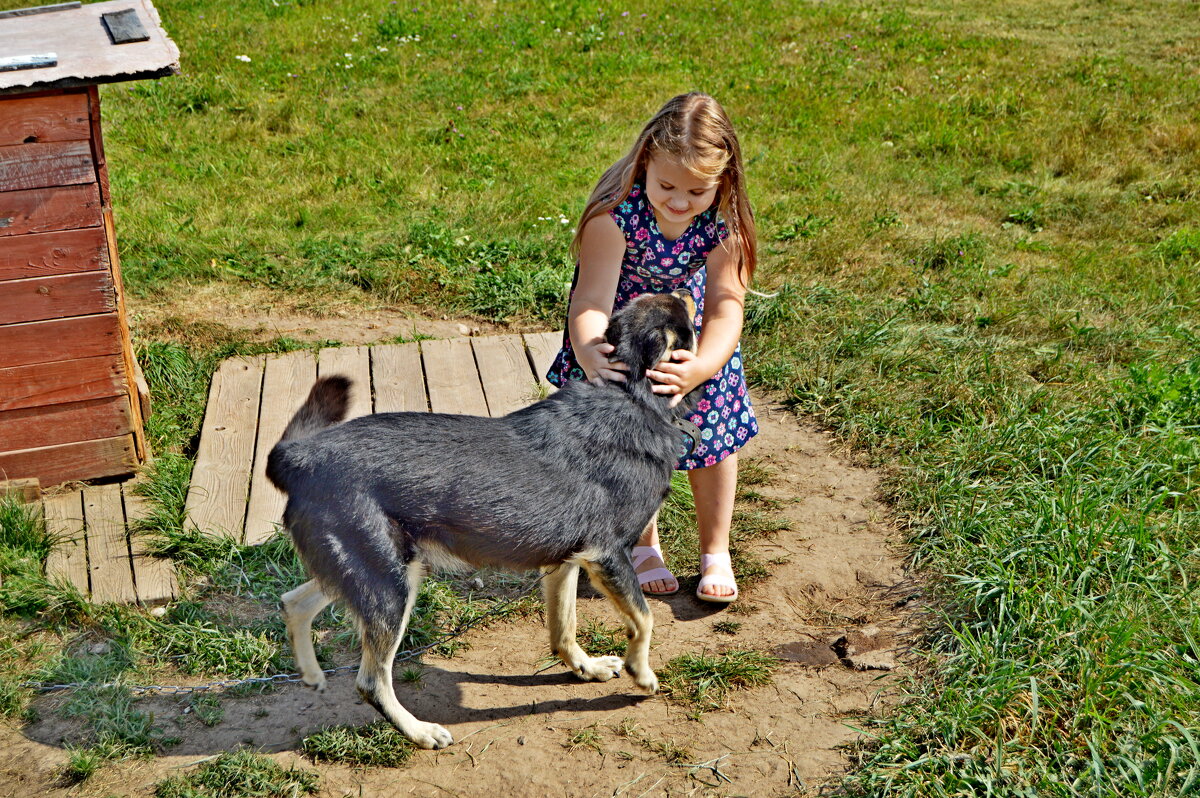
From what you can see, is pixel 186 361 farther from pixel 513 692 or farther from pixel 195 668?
pixel 513 692

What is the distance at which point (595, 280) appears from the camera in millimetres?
3770

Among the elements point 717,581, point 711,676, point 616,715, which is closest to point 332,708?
point 616,715

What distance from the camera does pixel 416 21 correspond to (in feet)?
35.6

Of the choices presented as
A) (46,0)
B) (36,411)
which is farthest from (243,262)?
(46,0)

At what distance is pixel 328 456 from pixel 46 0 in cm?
1098

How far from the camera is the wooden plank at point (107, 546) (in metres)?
3.81

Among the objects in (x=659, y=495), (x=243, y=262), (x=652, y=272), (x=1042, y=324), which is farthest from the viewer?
(x=243, y=262)

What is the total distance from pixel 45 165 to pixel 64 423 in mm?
1108

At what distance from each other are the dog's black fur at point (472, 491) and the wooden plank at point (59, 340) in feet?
5.40

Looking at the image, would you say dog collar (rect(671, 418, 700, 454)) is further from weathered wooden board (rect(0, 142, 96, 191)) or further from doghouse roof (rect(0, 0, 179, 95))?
weathered wooden board (rect(0, 142, 96, 191))

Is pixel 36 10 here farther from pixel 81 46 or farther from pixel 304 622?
pixel 304 622

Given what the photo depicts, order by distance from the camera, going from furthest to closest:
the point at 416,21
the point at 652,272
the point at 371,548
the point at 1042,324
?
the point at 416,21 → the point at 1042,324 → the point at 652,272 → the point at 371,548

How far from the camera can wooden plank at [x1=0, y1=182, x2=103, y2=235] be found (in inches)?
156

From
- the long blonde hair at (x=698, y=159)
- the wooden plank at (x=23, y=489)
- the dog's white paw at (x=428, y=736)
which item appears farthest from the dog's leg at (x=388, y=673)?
the wooden plank at (x=23, y=489)
